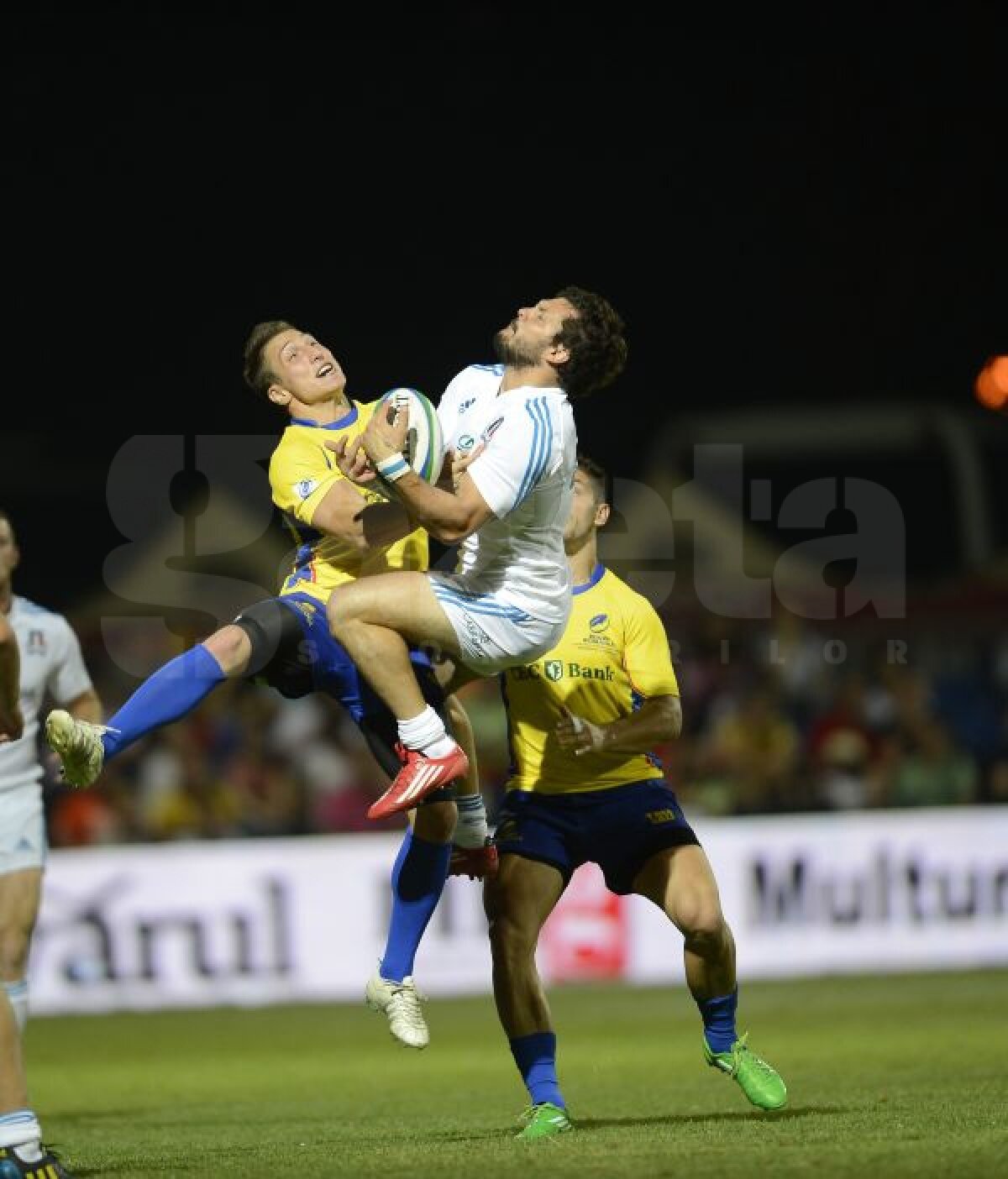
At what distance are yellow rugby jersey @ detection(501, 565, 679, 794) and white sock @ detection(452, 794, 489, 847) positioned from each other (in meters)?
0.20

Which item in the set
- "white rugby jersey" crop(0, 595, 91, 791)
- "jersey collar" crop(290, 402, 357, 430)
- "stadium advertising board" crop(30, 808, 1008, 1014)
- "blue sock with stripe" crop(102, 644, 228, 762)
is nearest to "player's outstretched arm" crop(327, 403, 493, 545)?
"jersey collar" crop(290, 402, 357, 430)

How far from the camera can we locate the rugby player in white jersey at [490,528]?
736cm

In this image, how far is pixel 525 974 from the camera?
27.1 feet

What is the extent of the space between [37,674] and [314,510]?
9.59 ft

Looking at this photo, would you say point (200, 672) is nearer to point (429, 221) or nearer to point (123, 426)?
point (429, 221)

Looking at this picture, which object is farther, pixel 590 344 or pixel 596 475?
pixel 596 475

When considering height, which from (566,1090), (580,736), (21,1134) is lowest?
(566,1090)

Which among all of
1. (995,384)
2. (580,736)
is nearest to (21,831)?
(580,736)

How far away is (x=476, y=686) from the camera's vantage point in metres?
20.2

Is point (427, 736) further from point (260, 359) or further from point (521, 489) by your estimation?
point (260, 359)

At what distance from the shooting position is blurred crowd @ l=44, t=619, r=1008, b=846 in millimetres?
18203

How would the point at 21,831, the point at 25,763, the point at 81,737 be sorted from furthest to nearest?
the point at 25,763 → the point at 21,831 → the point at 81,737

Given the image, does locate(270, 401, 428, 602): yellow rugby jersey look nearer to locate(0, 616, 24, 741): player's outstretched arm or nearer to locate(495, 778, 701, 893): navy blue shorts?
locate(495, 778, 701, 893): navy blue shorts

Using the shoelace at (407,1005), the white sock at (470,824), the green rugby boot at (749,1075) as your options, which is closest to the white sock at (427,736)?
the white sock at (470,824)
